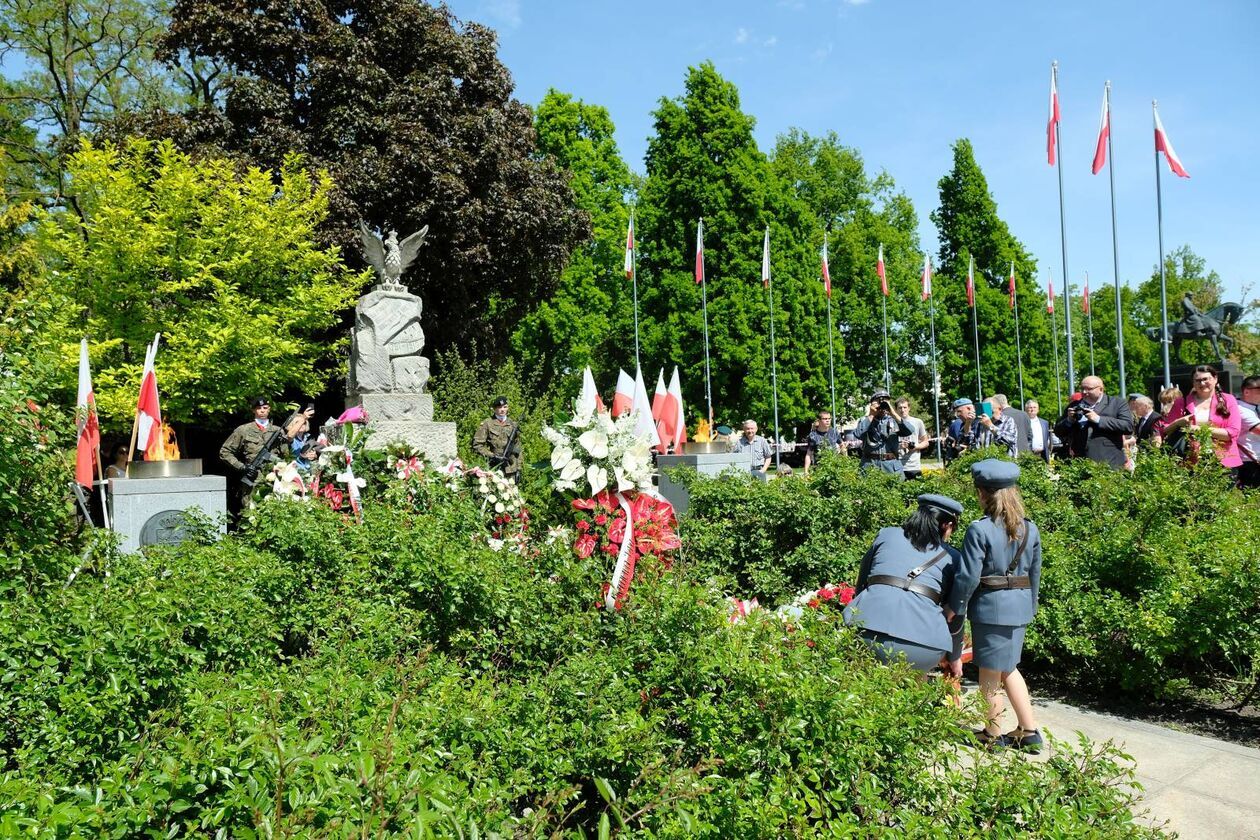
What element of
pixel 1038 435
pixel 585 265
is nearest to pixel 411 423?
pixel 1038 435

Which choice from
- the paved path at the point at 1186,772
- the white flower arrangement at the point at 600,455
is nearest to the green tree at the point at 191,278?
the white flower arrangement at the point at 600,455

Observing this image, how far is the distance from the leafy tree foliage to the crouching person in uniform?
16.1m

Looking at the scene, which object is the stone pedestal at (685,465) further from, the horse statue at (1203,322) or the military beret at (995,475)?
the horse statue at (1203,322)

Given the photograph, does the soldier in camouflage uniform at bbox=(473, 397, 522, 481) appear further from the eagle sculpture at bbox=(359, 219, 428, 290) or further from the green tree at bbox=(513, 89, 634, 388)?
the green tree at bbox=(513, 89, 634, 388)

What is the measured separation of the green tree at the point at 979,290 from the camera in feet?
126

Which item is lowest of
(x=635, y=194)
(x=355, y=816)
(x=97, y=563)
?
(x=355, y=816)

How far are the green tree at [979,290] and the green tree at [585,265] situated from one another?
15241 millimetres

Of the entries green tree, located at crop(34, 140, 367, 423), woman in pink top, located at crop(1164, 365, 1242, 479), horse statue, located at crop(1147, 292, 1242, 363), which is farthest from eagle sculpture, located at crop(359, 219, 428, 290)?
horse statue, located at crop(1147, 292, 1242, 363)

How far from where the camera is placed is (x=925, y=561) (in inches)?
171

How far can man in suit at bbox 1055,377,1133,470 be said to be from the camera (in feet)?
30.0

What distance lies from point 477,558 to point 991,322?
3926 cm

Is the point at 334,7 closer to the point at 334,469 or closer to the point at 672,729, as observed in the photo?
the point at 334,469

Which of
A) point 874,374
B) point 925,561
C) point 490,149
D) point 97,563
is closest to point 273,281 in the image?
point 490,149

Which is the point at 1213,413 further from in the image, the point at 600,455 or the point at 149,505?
the point at 149,505
